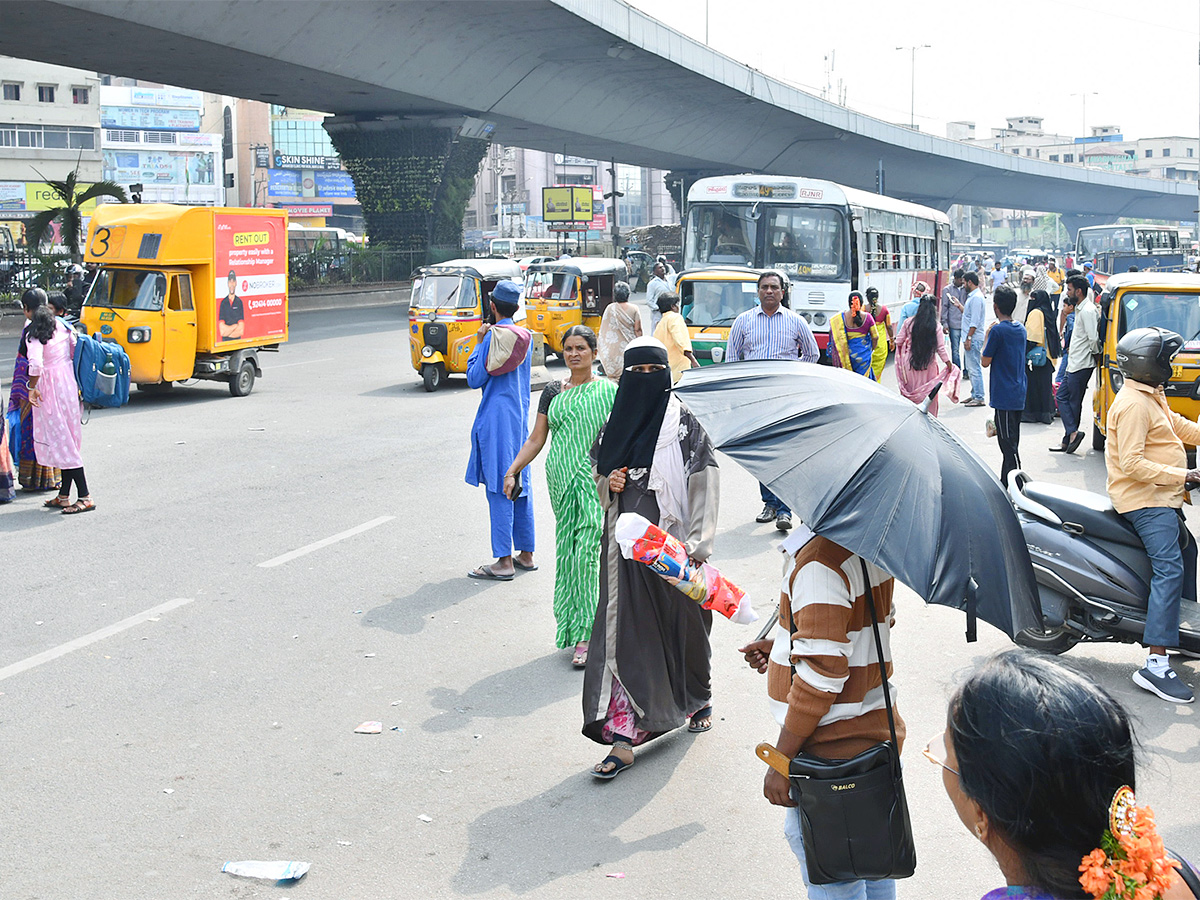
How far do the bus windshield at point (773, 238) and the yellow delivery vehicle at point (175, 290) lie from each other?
7.92 metres

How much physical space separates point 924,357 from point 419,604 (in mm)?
5390

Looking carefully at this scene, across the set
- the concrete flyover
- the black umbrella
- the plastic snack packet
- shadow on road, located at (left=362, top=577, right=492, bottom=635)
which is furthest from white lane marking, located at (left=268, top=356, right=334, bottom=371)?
the black umbrella

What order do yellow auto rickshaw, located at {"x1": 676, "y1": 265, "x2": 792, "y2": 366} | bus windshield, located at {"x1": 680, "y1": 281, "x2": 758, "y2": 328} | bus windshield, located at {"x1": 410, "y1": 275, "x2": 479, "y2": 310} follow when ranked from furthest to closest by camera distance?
1. bus windshield, located at {"x1": 410, "y1": 275, "x2": 479, "y2": 310}
2. bus windshield, located at {"x1": 680, "y1": 281, "x2": 758, "y2": 328}
3. yellow auto rickshaw, located at {"x1": 676, "y1": 265, "x2": 792, "y2": 366}

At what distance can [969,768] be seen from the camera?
5.99 ft

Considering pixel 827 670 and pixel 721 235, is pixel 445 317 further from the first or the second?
pixel 827 670

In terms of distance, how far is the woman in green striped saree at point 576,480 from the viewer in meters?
5.59

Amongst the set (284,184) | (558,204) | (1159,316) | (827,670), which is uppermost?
(284,184)

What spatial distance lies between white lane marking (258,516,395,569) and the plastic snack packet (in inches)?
187

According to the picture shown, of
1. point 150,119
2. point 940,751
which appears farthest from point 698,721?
point 150,119

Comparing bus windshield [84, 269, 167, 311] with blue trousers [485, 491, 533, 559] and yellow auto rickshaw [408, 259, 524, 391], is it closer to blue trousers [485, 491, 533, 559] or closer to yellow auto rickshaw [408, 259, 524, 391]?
yellow auto rickshaw [408, 259, 524, 391]

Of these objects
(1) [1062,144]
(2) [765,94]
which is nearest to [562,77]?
(2) [765,94]

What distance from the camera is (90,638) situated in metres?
6.38

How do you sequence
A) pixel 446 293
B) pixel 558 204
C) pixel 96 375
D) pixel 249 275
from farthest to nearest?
pixel 558 204, pixel 446 293, pixel 249 275, pixel 96 375

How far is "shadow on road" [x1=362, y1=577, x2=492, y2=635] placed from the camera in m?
6.65
